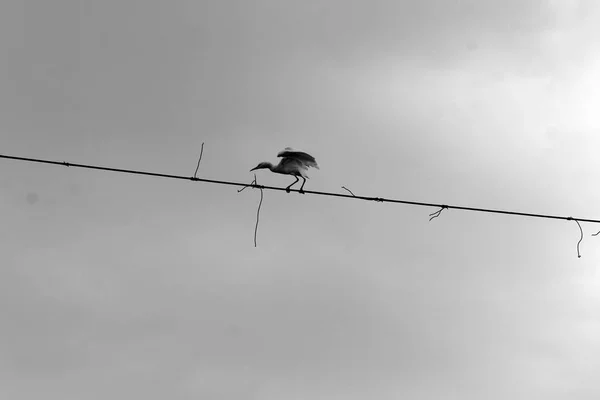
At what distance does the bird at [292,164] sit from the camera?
28141mm

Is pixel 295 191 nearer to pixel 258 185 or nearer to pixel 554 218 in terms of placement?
pixel 258 185

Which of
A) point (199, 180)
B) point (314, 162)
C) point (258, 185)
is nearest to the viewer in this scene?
point (199, 180)

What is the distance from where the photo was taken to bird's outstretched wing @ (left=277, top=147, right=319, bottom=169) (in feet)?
91.8

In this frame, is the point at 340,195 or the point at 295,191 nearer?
the point at 340,195

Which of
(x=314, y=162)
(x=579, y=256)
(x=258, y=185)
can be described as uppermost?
(x=314, y=162)

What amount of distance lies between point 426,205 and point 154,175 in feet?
23.7

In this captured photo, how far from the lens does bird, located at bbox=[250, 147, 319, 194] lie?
92.3 ft

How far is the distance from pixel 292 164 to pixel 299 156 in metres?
0.40

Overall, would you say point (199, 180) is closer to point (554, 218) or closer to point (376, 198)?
point (376, 198)

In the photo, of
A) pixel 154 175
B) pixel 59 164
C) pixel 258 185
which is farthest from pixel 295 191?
pixel 59 164

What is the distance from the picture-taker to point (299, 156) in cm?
2819

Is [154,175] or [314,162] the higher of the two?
[314,162]

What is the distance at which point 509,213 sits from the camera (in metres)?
22.8

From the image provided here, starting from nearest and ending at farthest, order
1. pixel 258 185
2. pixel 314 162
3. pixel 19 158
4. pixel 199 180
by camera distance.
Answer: pixel 19 158 < pixel 199 180 < pixel 258 185 < pixel 314 162
